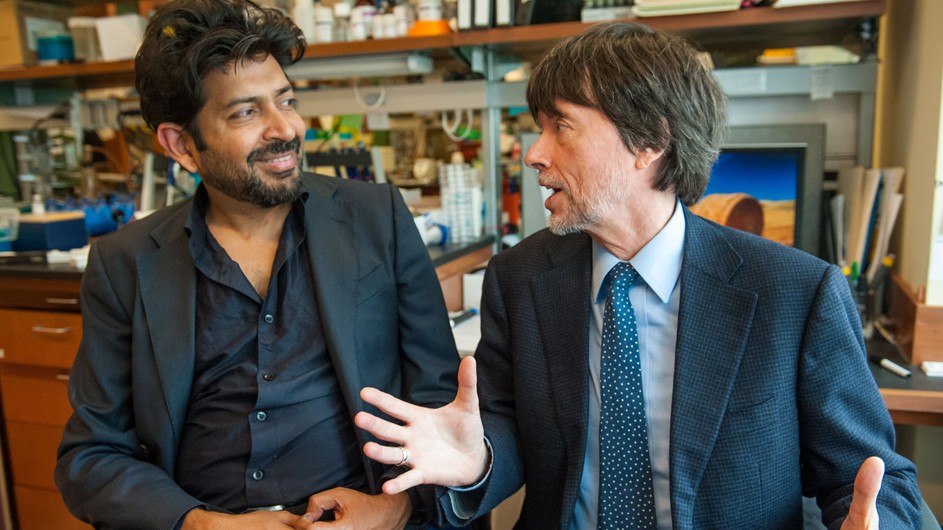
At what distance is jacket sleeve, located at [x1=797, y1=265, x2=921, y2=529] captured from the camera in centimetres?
97

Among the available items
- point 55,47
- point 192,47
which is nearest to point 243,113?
point 192,47

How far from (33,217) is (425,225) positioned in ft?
4.68

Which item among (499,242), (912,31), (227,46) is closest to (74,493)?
(227,46)

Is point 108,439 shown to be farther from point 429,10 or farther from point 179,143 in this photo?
point 429,10

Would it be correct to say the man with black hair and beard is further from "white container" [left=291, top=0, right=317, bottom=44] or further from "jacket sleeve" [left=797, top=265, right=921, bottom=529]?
"white container" [left=291, top=0, right=317, bottom=44]

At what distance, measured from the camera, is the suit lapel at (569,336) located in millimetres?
1087

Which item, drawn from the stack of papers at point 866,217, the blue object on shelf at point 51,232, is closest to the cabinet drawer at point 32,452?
the blue object on shelf at point 51,232

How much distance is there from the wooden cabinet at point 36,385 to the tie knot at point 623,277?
1.63 meters

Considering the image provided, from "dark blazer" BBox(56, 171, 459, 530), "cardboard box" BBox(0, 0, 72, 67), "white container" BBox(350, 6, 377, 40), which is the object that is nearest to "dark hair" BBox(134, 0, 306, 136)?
"dark blazer" BBox(56, 171, 459, 530)

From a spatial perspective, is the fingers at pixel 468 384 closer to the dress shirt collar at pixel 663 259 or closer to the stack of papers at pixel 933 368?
the dress shirt collar at pixel 663 259

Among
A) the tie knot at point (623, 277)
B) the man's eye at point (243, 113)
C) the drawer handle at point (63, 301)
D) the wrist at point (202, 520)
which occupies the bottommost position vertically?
the wrist at point (202, 520)

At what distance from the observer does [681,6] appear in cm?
186

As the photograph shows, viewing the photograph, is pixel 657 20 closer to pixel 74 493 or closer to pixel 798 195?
pixel 798 195

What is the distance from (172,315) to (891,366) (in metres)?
1.49
